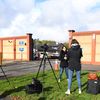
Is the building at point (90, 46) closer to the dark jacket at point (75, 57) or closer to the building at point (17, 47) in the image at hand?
the building at point (17, 47)

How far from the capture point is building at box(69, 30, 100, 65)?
39.2m

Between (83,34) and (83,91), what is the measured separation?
29001 millimetres

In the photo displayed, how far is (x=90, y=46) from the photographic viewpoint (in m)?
A: 40.2

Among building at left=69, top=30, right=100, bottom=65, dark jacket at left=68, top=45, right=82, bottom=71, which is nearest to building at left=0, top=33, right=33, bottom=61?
building at left=69, top=30, right=100, bottom=65

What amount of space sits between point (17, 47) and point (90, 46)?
53.7ft

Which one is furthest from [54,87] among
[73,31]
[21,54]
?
[21,54]

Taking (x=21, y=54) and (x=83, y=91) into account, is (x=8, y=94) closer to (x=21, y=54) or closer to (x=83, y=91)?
(x=83, y=91)

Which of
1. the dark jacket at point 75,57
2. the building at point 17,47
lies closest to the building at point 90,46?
the building at point 17,47

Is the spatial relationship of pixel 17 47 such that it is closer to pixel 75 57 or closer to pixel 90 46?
pixel 90 46

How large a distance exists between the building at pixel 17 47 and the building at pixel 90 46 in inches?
423

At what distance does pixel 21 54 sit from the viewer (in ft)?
168

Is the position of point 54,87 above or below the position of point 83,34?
below

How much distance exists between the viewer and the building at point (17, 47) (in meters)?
49.9

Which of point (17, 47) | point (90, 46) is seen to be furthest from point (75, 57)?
point (17, 47)
